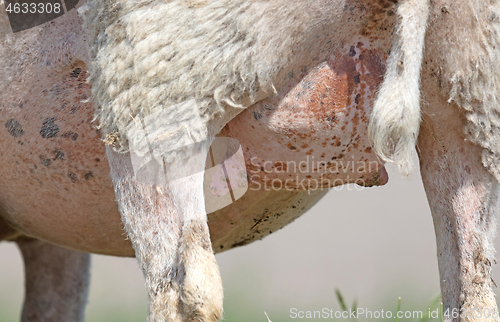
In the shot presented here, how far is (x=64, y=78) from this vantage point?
164 centimetres

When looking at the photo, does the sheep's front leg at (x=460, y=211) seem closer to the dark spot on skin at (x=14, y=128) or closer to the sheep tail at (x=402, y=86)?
the sheep tail at (x=402, y=86)

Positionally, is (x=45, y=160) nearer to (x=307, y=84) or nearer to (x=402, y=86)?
(x=307, y=84)

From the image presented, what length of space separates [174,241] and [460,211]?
82 cm

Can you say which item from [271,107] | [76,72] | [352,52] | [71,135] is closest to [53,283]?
[71,135]

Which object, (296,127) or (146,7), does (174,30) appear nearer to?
(146,7)

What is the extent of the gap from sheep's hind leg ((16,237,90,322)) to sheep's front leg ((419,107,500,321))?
1.82 metres

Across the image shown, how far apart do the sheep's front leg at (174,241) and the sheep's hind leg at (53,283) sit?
4.63 ft

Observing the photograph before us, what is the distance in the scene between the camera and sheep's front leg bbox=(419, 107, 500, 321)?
1.45 metres

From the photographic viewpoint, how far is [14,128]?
167cm

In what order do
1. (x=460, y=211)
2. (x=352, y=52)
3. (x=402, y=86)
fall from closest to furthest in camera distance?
(x=402, y=86) → (x=352, y=52) → (x=460, y=211)

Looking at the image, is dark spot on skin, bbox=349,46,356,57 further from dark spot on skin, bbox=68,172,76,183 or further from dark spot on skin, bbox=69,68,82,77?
dark spot on skin, bbox=68,172,76,183

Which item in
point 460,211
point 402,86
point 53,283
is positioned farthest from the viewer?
point 53,283

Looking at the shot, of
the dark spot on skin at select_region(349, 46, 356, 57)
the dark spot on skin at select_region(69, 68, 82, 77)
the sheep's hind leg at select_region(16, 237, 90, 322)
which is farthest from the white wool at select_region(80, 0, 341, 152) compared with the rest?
the sheep's hind leg at select_region(16, 237, 90, 322)

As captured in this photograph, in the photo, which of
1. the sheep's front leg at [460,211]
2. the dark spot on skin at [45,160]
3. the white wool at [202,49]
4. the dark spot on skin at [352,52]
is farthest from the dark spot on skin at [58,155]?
the sheep's front leg at [460,211]
